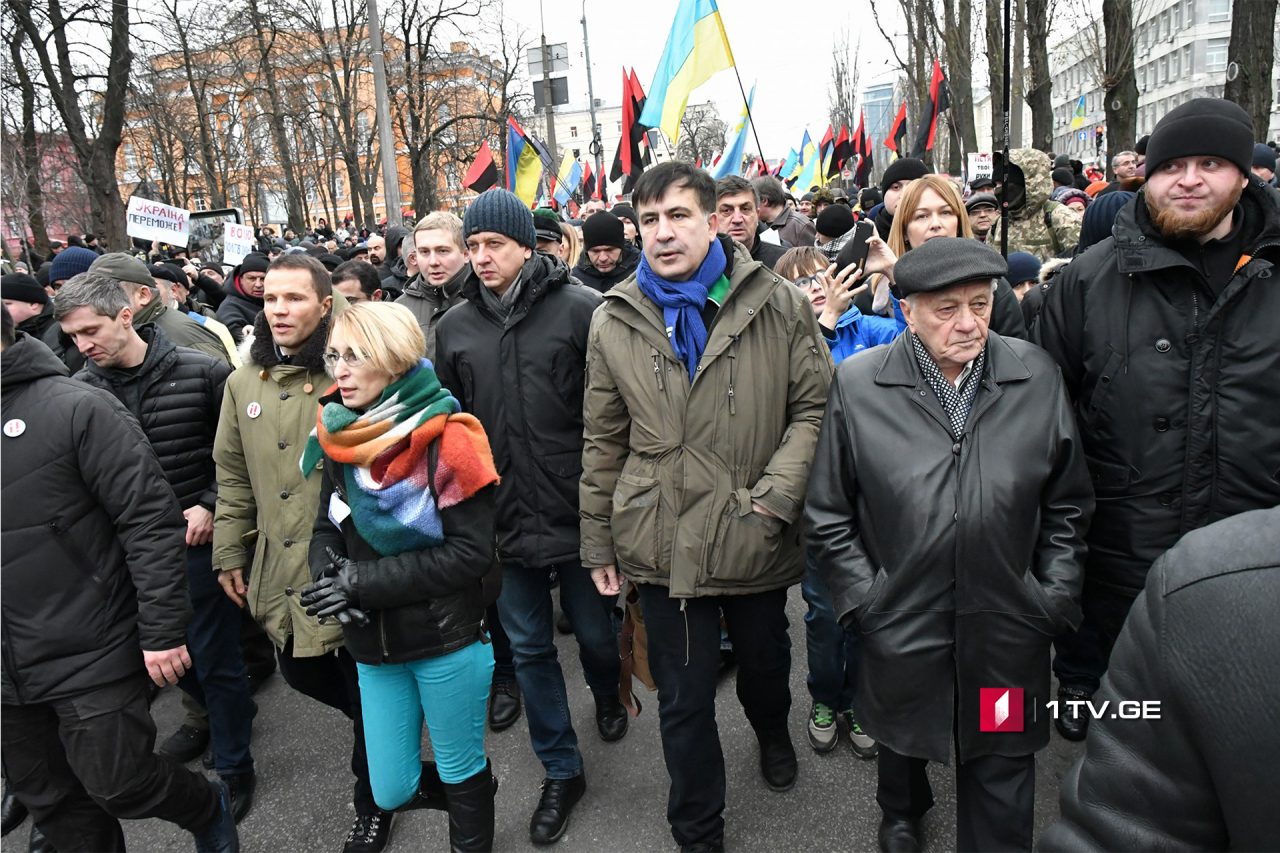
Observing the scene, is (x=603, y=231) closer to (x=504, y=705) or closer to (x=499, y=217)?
(x=499, y=217)

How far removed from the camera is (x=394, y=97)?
27734mm

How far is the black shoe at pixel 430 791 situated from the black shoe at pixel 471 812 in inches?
1.8

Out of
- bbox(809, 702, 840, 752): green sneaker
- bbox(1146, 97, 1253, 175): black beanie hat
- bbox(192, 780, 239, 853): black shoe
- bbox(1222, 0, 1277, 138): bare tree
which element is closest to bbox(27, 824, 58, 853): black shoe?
bbox(192, 780, 239, 853): black shoe

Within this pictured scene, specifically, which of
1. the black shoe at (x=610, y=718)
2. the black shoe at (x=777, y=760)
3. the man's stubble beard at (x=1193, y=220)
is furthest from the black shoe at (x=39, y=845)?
the man's stubble beard at (x=1193, y=220)

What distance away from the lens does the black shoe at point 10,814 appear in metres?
3.50

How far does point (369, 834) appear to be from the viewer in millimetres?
3023

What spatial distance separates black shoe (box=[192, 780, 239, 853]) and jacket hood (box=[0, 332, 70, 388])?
1.53 metres

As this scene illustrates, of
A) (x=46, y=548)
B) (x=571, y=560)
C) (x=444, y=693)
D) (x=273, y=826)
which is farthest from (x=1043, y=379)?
(x=273, y=826)

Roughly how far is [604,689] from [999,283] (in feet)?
7.68

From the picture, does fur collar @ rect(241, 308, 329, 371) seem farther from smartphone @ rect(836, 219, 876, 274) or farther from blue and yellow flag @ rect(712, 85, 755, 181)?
blue and yellow flag @ rect(712, 85, 755, 181)

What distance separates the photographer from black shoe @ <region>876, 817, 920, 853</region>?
2.76 meters

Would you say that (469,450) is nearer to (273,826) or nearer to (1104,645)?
(273,826)

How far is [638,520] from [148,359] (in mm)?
2143

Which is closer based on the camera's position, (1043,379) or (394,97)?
(1043,379)
